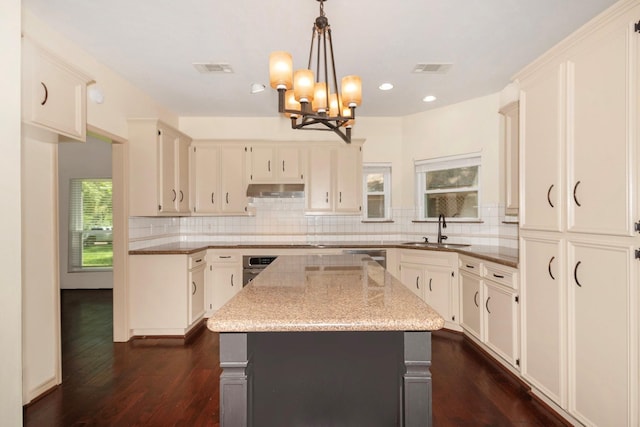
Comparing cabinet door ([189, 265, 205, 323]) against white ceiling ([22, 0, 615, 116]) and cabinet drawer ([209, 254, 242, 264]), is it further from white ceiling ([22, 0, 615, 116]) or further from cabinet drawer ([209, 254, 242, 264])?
white ceiling ([22, 0, 615, 116])

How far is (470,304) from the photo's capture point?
3389 mm

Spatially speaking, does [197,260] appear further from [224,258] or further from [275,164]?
[275,164]

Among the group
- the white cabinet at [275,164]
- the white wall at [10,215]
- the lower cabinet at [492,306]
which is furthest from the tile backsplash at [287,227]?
the white wall at [10,215]

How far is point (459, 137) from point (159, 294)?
156 inches

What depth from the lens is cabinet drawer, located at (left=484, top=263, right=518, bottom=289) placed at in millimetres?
2621

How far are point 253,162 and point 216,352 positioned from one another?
7.73 ft

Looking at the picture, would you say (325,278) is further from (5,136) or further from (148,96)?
(148,96)

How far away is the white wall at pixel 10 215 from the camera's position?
134 cm

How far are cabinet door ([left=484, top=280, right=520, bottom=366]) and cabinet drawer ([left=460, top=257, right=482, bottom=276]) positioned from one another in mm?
177

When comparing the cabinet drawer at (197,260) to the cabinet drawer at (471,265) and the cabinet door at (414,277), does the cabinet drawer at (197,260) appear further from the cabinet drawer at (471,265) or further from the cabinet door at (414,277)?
the cabinet drawer at (471,265)

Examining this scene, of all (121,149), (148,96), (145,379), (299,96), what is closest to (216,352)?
(145,379)

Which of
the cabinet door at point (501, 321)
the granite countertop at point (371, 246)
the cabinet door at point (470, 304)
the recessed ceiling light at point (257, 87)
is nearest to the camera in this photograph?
the cabinet door at point (501, 321)

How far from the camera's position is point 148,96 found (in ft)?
12.9

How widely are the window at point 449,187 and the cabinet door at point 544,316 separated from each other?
1.82m
